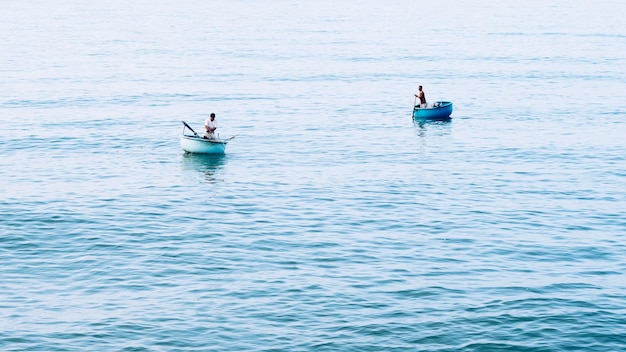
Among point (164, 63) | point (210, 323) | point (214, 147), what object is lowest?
point (210, 323)

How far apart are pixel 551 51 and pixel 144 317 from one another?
4231 inches

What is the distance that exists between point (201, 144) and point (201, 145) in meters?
0.09

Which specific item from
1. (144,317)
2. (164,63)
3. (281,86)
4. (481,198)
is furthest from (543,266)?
(164,63)

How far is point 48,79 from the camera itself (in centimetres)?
10125

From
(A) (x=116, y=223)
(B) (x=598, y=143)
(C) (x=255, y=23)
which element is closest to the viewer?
(A) (x=116, y=223)

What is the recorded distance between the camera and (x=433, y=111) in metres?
76.8

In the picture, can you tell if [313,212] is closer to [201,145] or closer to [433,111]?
[201,145]

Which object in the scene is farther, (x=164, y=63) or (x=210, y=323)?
(x=164, y=63)

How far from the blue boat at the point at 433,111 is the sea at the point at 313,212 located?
1.01 metres

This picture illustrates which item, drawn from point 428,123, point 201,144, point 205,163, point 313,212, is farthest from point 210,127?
point 428,123

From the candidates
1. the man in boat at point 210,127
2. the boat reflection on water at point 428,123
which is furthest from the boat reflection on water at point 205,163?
the boat reflection on water at point 428,123

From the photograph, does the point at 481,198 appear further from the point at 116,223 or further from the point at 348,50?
the point at 348,50

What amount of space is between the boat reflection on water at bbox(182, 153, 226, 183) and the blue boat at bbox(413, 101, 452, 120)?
64.8ft

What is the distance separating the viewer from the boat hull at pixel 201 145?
203 feet
